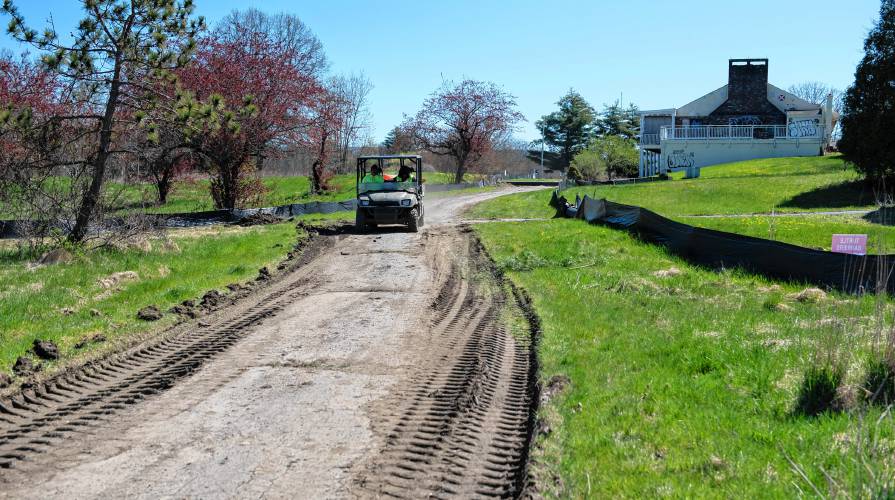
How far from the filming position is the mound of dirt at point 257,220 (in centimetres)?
2737

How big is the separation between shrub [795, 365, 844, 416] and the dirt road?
238 centimetres

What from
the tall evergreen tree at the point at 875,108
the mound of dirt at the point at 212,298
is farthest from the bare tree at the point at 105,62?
the tall evergreen tree at the point at 875,108

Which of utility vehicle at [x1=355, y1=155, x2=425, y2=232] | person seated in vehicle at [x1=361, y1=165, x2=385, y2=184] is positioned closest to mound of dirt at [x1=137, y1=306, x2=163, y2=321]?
utility vehicle at [x1=355, y1=155, x2=425, y2=232]

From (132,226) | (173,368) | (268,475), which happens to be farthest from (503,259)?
(268,475)

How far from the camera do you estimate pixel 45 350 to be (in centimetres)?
910

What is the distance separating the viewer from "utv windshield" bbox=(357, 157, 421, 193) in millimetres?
24016

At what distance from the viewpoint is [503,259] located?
18.0 m

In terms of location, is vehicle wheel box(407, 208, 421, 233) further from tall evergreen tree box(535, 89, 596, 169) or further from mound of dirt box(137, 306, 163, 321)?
tall evergreen tree box(535, 89, 596, 169)

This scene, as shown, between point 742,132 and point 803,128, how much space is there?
4014 millimetres

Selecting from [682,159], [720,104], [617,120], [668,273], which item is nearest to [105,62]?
[668,273]

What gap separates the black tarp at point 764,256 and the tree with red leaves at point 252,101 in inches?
707

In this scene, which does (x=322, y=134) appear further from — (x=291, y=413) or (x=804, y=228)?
(x=291, y=413)

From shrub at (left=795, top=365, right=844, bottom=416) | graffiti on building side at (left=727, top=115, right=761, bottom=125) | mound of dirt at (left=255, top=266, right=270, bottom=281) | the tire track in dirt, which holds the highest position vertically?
graffiti on building side at (left=727, top=115, right=761, bottom=125)

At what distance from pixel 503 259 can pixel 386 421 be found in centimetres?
1140
